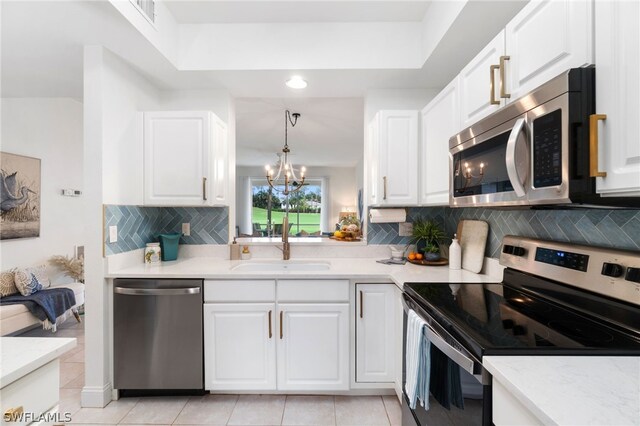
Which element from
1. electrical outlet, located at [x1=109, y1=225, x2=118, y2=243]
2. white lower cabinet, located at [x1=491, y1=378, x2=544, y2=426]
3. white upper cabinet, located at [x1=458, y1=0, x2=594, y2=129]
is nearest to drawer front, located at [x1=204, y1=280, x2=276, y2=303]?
electrical outlet, located at [x1=109, y1=225, x2=118, y2=243]

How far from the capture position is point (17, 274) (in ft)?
10.2

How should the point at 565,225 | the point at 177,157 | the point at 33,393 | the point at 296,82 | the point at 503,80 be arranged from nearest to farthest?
the point at 33,393
the point at 503,80
the point at 565,225
the point at 177,157
the point at 296,82

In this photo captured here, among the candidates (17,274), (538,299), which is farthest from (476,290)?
(17,274)

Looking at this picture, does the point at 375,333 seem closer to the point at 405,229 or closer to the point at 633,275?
the point at 405,229

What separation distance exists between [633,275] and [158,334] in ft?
7.74

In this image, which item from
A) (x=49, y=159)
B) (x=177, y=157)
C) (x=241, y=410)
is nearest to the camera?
(x=241, y=410)

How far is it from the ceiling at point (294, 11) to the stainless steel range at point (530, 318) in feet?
5.61

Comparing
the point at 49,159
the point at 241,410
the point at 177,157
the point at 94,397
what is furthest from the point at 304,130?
the point at 94,397

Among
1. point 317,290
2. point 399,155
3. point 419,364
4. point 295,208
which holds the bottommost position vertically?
point 419,364

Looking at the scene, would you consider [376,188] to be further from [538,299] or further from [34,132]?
[34,132]

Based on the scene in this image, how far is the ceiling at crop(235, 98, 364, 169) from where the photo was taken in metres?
3.56

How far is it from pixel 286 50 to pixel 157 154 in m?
1.22

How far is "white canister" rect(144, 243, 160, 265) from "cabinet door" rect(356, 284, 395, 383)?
Answer: 5.18 ft

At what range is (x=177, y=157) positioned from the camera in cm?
230
